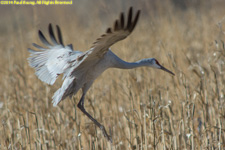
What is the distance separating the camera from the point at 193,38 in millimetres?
Result: 6387

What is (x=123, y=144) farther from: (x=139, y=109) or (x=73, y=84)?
(x=73, y=84)

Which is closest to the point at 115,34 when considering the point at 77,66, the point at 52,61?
the point at 77,66

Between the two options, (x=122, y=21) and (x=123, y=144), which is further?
(x=123, y=144)

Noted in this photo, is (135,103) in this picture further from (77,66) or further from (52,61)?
(52,61)

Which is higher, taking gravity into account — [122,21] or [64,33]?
[64,33]

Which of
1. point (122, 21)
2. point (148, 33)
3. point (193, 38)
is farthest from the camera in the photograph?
point (148, 33)

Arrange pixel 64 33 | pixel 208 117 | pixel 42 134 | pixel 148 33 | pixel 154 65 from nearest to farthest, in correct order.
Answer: pixel 42 134, pixel 208 117, pixel 154 65, pixel 148 33, pixel 64 33

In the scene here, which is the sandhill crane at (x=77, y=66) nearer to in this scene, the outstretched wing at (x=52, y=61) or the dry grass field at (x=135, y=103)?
the outstretched wing at (x=52, y=61)

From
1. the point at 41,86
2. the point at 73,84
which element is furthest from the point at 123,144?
the point at 41,86

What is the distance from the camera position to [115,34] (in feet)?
8.28

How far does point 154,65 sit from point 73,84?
0.95 m

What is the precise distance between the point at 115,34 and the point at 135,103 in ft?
3.53

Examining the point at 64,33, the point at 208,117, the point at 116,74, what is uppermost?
the point at 64,33

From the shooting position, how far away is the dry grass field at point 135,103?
270 cm
